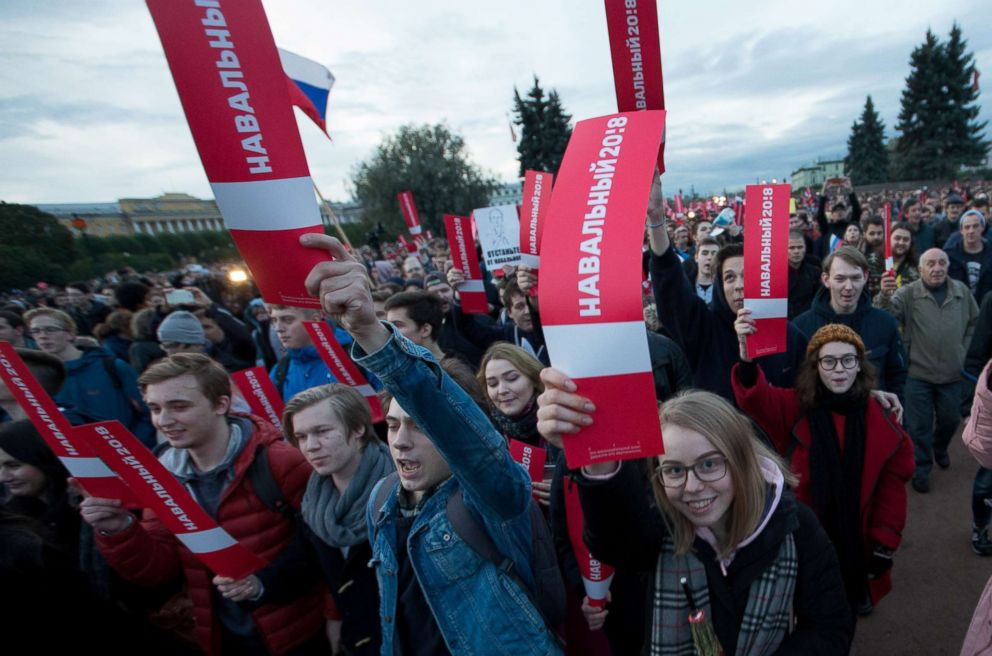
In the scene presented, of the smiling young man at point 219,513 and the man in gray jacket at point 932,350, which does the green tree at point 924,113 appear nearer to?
the man in gray jacket at point 932,350

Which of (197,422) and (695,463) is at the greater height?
(197,422)

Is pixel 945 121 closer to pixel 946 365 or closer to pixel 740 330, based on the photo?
pixel 946 365

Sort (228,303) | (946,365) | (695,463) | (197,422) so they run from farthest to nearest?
(228,303), (946,365), (197,422), (695,463)

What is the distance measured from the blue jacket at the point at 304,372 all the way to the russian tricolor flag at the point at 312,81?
166 centimetres

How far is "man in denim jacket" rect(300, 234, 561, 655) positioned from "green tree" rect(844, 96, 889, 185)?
192 ft

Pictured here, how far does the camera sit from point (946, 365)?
4.34 meters

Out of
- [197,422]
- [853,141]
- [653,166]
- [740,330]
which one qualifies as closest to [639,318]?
[653,166]

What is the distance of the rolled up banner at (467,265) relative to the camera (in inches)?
192

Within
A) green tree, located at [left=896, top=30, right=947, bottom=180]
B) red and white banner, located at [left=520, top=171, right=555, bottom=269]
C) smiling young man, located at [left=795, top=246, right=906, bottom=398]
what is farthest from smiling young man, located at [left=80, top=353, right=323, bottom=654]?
green tree, located at [left=896, top=30, right=947, bottom=180]

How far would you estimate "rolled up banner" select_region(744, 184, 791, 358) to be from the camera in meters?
2.49

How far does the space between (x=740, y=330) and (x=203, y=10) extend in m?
2.41

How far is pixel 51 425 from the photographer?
2.09 metres

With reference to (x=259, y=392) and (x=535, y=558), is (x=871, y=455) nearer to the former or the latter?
(x=535, y=558)

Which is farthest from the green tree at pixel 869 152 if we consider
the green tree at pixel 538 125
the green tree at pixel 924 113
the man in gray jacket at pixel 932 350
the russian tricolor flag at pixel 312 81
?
the russian tricolor flag at pixel 312 81
